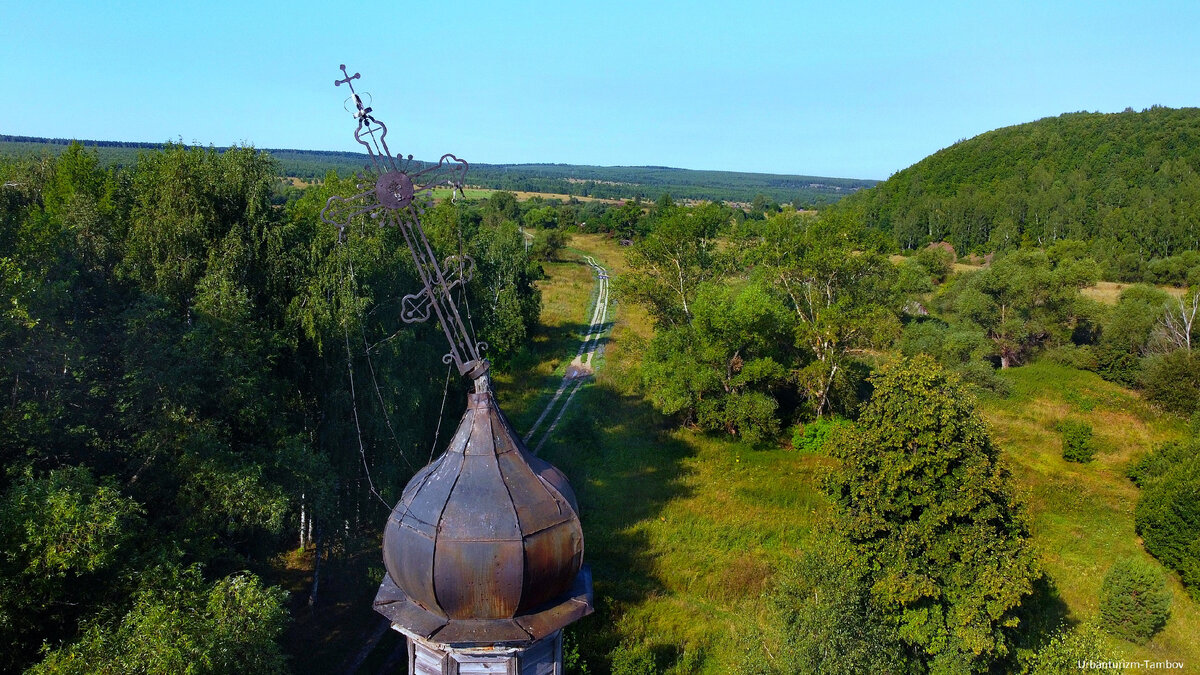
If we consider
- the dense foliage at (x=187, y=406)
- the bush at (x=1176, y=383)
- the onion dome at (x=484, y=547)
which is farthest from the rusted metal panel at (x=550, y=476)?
the bush at (x=1176, y=383)

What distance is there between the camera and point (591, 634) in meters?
15.7

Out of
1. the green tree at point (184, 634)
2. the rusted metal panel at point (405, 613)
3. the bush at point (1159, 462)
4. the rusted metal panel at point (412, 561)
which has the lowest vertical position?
the bush at point (1159, 462)

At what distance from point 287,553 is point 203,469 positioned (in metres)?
8.43

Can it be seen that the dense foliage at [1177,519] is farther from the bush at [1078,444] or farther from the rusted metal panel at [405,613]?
the rusted metal panel at [405,613]

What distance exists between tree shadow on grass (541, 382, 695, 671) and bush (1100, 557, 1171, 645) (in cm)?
1095

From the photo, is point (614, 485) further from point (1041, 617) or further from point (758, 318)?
point (1041, 617)

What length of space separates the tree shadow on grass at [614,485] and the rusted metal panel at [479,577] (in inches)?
470

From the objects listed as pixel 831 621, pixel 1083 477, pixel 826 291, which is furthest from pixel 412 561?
pixel 1083 477

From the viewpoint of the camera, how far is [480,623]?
4.24m

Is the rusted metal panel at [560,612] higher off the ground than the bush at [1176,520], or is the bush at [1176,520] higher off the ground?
the rusted metal panel at [560,612]

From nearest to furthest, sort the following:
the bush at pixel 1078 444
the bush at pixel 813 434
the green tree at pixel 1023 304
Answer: the bush at pixel 1078 444 → the bush at pixel 813 434 → the green tree at pixel 1023 304

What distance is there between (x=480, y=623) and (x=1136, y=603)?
62.3ft

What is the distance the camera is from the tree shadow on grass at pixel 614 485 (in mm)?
17125

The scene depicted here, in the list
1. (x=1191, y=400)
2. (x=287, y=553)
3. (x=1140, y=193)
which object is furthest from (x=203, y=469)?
(x=1140, y=193)
